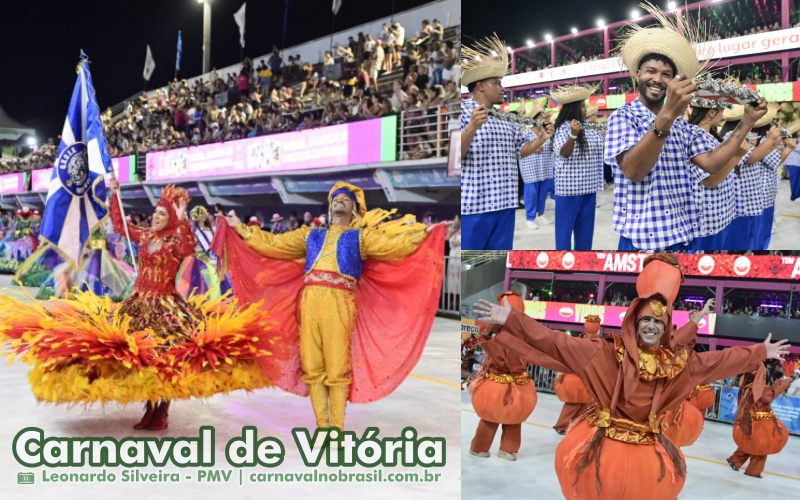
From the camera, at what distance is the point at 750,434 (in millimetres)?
5543

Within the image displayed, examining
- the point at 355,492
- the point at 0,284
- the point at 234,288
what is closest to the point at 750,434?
the point at 355,492

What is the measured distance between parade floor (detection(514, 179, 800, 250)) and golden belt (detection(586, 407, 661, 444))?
78 cm

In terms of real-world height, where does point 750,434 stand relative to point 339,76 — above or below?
below

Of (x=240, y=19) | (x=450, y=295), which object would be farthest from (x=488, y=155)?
(x=240, y=19)

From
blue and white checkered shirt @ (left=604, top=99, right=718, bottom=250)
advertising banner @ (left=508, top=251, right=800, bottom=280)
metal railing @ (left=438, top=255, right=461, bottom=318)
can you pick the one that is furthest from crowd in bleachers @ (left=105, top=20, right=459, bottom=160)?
blue and white checkered shirt @ (left=604, top=99, right=718, bottom=250)

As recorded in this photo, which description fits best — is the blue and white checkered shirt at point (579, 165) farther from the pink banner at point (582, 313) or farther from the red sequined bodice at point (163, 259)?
the red sequined bodice at point (163, 259)

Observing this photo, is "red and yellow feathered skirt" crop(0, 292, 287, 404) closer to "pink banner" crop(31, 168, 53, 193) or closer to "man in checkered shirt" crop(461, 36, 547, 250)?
"man in checkered shirt" crop(461, 36, 547, 250)

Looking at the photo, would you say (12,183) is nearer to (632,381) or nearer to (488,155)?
(488,155)

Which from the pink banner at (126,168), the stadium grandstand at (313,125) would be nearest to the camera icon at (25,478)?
the stadium grandstand at (313,125)

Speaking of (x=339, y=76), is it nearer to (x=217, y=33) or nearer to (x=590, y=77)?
(x=217, y=33)

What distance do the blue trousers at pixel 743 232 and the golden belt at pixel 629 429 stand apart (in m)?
0.89

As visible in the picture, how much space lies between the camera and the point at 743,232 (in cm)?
344

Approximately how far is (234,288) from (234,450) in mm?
1301

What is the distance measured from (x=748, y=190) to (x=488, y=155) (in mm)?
1155
